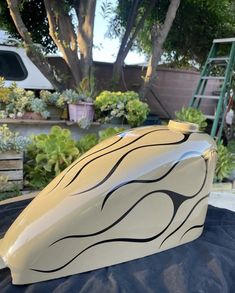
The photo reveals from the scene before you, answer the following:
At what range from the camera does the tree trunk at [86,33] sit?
13.2ft

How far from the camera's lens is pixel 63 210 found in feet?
4.42

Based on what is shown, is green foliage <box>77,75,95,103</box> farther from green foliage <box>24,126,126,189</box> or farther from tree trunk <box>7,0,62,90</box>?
green foliage <box>24,126,126,189</box>

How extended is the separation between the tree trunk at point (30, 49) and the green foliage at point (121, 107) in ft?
3.45

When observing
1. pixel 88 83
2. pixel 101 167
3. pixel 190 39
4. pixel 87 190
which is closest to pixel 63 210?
pixel 87 190

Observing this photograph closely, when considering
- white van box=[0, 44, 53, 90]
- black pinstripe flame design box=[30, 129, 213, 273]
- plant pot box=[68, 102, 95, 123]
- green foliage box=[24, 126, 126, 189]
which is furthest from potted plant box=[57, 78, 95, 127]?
black pinstripe flame design box=[30, 129, 213, 273]

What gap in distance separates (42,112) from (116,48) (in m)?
2.16

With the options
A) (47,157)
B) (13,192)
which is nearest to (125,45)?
(47,157)

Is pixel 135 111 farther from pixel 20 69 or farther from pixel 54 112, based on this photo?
pixel 20 69

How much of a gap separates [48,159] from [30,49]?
211 centimetres

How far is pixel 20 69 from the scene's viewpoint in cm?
424

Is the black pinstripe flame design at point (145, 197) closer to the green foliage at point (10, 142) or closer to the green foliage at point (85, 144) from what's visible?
the green foliage at point (10, 142)

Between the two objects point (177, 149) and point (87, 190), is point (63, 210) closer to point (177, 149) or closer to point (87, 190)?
point (87, 190)

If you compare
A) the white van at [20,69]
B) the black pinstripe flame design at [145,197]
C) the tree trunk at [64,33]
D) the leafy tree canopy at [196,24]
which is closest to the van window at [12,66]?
the white van at [20,69]

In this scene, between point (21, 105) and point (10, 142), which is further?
point (21, 105)
